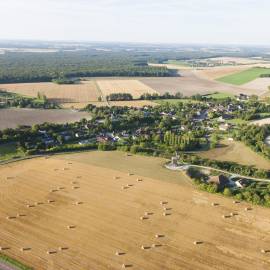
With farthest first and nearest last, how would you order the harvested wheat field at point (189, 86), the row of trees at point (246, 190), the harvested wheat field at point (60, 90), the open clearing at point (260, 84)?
the open clearing at point (260, 84) < the harvested wheat field at point (189, 86) < the harvested wheat field at point (60, 90) < the row of trees at point (246, 190)

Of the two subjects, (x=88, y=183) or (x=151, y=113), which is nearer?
(x=88, y=183)

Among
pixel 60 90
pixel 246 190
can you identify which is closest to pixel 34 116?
pixel 60 90

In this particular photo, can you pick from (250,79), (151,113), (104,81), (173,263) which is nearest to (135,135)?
(151,113)

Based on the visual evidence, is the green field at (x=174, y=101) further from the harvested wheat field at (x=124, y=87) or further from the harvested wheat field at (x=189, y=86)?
the harvested wheat field at (x=189, y=86)

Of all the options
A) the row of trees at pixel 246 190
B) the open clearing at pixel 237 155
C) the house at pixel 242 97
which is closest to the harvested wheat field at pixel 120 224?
the row of trees at pixel 246 190

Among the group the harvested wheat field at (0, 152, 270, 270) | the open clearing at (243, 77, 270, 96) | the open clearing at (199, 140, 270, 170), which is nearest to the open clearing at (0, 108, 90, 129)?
the harvested wheat field at (0, 152, 270, 270)

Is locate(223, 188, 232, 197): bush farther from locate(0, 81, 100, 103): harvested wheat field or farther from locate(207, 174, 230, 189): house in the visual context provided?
locate(0, 81, 100, 103): harvested wheat field

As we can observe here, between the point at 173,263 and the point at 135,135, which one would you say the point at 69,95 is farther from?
the point at 173,263
